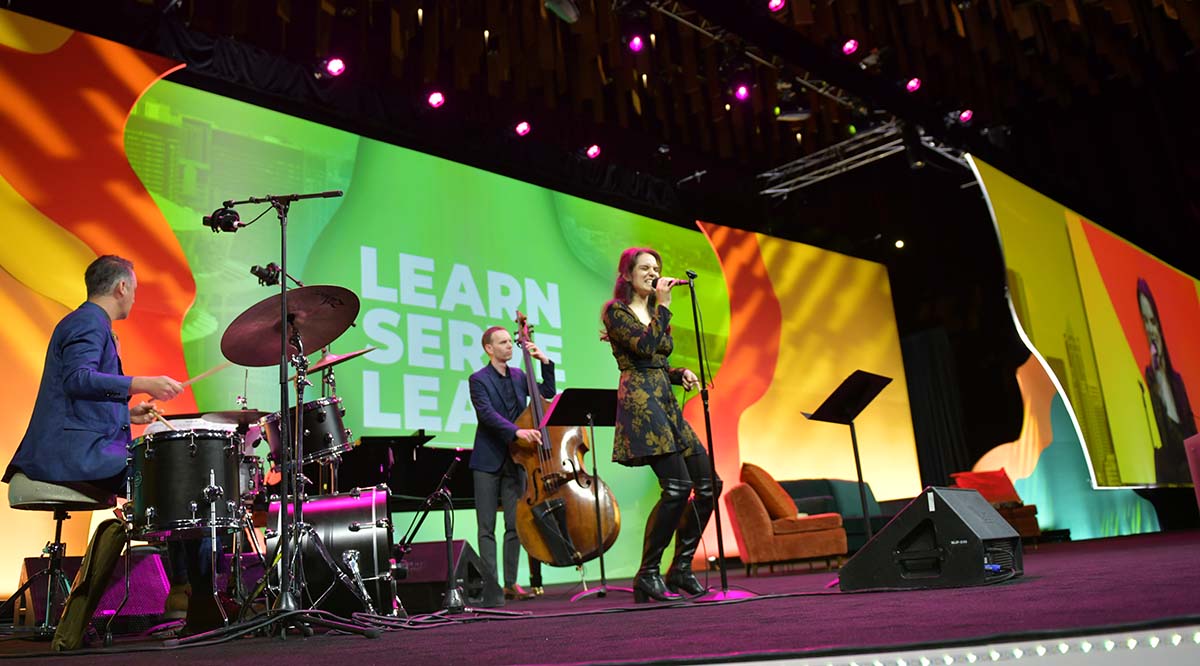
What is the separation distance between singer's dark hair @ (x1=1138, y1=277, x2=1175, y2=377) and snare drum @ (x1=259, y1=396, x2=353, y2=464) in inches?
346

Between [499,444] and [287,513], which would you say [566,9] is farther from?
[287,513]

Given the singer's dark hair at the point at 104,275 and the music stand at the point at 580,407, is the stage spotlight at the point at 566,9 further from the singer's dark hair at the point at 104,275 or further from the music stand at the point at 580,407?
the singer's dark hair at the point at 104,275

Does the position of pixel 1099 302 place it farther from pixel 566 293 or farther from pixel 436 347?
pixel 436 347

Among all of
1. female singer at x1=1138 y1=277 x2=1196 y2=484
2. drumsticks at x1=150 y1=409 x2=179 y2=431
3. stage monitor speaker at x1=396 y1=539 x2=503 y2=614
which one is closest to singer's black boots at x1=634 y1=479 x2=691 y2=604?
stage monitor speaker at x1=396 y1=539 x2=503 y2=614

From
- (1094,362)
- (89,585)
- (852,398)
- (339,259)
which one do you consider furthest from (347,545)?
(1094,362)

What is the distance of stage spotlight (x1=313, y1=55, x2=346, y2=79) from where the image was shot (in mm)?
7145

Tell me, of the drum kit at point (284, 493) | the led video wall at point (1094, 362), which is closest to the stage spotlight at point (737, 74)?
the led video wall at point (1094, 362)

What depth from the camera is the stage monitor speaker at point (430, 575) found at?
4406 mm

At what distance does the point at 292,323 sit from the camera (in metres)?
3.55

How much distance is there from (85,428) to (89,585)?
0.56 meters

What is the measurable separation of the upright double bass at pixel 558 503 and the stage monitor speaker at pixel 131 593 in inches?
76.7

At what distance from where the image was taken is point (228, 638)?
2953 mm

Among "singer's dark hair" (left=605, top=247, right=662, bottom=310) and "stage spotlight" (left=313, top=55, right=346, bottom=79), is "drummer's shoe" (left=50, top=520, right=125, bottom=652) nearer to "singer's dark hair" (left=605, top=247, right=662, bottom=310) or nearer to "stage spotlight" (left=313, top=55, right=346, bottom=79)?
"singer's dark hair" (left=605, top=247, right=662, bottom=310)

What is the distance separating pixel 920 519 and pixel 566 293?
519 centimetres
